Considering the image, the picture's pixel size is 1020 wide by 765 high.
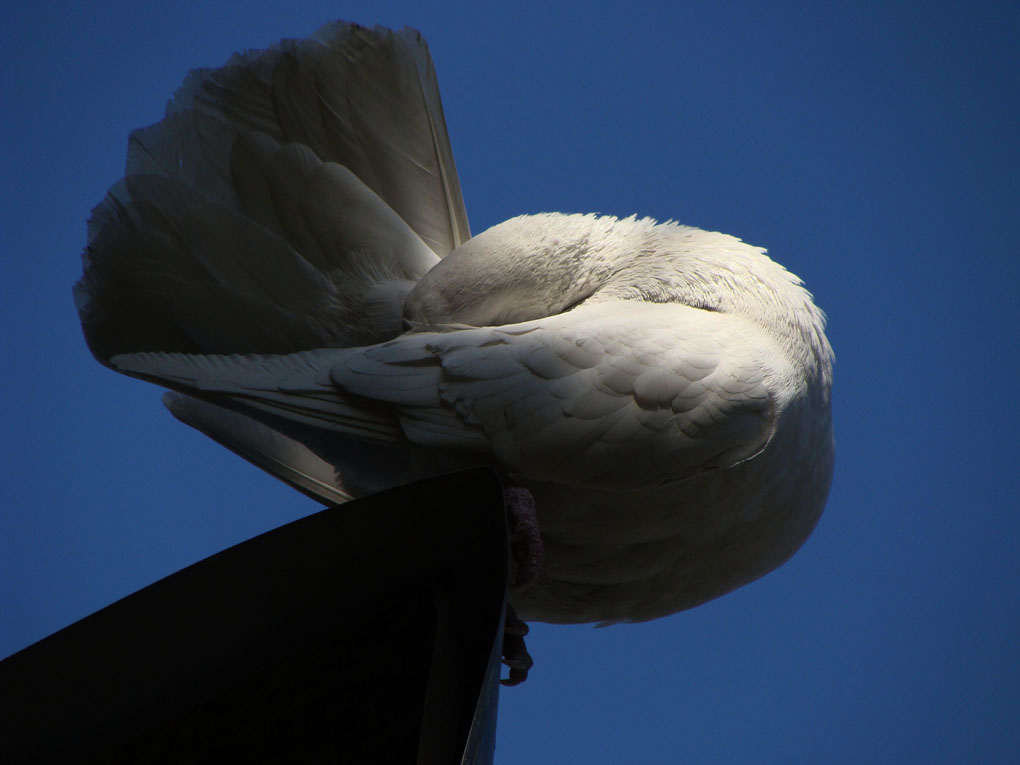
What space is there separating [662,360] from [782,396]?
0.70 ft

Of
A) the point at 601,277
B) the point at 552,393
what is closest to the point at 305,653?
the point at 552,393

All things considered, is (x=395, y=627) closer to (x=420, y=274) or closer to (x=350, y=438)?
(x=350, y=438)

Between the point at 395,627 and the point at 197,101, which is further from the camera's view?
the point at 197,101

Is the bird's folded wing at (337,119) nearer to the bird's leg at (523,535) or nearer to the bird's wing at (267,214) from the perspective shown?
the bird's wing at (267,214)

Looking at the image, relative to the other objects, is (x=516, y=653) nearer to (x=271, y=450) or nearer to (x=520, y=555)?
(x=520, y=555)

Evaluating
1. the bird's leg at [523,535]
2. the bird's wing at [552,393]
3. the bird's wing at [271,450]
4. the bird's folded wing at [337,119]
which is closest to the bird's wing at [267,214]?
the bird's folded wing at [337,119]

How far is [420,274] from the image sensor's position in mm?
2195

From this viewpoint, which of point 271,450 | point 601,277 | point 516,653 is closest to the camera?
point 516,653

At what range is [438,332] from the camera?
183 centimetres

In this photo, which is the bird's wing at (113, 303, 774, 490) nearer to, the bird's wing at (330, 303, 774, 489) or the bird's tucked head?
the bird's wing at (330, 303, 774, 489)

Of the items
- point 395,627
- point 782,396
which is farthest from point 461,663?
point 782,396

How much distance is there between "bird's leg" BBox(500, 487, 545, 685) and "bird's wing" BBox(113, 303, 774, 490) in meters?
0.05

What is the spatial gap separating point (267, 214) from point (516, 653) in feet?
3.31

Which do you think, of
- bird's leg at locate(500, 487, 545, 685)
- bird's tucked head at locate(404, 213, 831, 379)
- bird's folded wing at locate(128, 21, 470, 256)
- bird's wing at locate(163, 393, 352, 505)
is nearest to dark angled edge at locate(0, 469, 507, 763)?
bird's leg at locate(500, 487, 545, 685)
